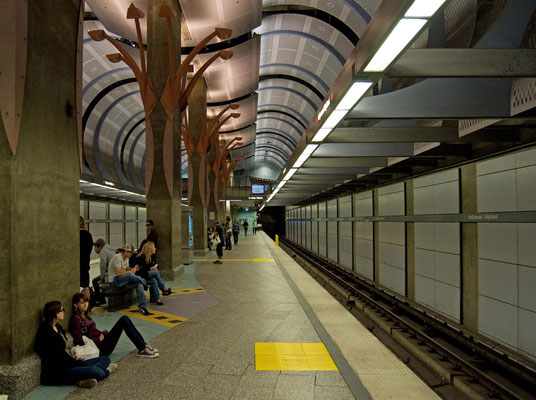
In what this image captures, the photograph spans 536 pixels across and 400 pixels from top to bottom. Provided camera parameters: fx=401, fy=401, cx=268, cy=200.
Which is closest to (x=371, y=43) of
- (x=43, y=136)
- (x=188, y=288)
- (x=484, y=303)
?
(x=43, y=136)

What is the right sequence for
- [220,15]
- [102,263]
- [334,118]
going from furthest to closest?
[220,15] → [102,263] → [334,118]

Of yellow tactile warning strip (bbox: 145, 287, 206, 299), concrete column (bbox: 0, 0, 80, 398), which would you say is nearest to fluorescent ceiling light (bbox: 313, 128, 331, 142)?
concrete column (bbox: 0, 0, 80, 398)

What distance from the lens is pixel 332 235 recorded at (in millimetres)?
21875

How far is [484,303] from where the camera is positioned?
23.7ft

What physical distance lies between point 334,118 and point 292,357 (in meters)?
2.96

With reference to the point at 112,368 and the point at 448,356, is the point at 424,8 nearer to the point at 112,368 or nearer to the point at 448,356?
the point at 112,368

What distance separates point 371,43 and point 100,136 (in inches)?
1108

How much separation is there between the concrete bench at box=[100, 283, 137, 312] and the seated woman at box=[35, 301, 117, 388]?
10.3 feet

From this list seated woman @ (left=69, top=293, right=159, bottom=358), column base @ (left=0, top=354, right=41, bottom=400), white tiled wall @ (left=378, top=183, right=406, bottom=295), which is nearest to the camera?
column base @ (left=0, top=354, right=41, bottom=400)

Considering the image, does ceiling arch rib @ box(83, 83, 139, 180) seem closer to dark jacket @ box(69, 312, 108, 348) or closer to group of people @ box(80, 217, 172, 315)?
group of people @ box(80, 217, 172, 315)

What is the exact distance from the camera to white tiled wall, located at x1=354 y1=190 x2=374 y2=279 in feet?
47.2

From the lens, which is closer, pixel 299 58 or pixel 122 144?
pixel 299 58

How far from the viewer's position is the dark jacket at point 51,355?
3777 millimetres

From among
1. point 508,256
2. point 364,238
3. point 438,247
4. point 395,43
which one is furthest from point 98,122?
point 395,43
